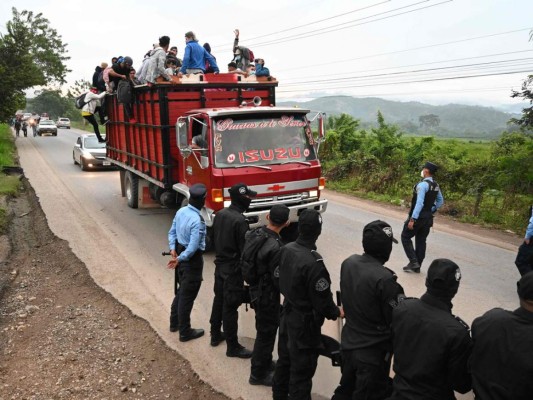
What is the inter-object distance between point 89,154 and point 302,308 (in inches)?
665

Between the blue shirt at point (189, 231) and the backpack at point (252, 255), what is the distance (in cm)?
94

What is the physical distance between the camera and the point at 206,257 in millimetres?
7992

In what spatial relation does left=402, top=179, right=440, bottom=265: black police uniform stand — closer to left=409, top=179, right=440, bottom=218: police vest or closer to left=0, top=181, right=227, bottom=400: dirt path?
left=409, top=179, right=440, bottom=218: police vest

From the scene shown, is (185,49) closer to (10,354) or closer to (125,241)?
(125,241)

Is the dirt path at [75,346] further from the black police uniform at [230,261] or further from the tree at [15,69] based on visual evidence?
the tree at [15,69]

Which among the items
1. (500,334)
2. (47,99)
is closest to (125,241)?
(500,334)

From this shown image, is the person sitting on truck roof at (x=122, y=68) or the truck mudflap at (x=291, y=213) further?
the person sitting on truck roof at (x=122, y=68)

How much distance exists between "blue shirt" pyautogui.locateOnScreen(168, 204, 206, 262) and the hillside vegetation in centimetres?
737

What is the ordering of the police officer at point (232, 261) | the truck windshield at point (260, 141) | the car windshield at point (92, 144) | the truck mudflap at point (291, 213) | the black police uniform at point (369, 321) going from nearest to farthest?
the black police uniform at point (369, 321) < the police officer at point (232, 261) < the truck mudflap at point (291, 213) < the truck windshield at point (260, 141) < the car windshield at point (92, 144)

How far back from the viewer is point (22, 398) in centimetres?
423

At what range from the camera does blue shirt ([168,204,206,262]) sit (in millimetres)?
4949

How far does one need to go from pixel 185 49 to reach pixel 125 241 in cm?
393

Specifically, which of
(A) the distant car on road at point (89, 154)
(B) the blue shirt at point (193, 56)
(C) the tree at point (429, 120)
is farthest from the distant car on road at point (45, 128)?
(C) the tree at point (429, 120)

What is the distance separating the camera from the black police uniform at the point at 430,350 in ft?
8.42
